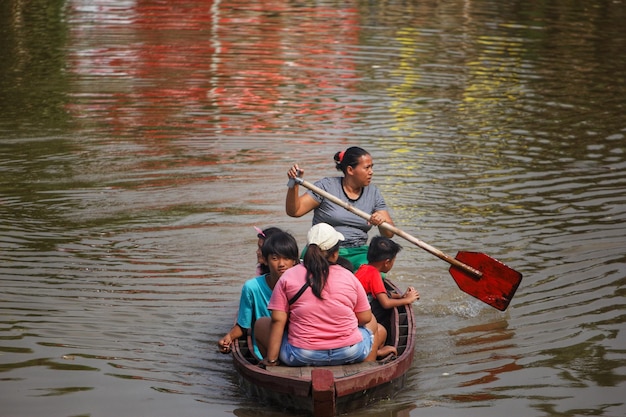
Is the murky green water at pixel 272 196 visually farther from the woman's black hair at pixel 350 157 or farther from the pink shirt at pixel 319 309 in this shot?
the woman's black hair at pixel 350 157

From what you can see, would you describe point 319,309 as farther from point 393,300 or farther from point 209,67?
point 209,67

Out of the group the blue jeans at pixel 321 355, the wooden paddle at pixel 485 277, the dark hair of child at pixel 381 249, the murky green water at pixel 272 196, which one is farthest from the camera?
the wooden paddle at pixel 485 277

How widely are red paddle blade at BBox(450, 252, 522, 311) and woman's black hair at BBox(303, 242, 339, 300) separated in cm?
258

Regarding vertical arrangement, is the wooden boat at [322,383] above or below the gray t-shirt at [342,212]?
below

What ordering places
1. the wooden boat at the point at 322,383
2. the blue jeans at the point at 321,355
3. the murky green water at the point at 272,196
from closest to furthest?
1. the wooden boat at the point at 322,383
2. the blue jeans at the point at 321,355
3. the murky green water at the point at 272,196

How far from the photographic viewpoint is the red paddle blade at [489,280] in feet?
30.3

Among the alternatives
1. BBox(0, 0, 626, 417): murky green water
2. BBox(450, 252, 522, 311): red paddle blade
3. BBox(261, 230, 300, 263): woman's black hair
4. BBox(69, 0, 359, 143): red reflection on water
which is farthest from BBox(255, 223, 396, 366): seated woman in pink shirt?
BBox(69, 0, 359, 143): red reflection on water

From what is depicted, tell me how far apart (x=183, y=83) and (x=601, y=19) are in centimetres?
1612

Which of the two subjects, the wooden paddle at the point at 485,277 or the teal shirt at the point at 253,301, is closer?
the teal shirt at the point at 253,301

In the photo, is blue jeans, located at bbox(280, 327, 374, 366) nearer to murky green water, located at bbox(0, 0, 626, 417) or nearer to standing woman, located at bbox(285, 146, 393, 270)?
murky green water, located at bbox(0, 0, 626, 417)

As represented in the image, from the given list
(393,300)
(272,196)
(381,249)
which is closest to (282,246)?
(381,249)

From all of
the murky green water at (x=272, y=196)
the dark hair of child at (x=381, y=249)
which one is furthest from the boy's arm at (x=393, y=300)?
the murky green water at (x=272, y=196)

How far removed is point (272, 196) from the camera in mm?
13227

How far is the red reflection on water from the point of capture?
1747 centimetres
